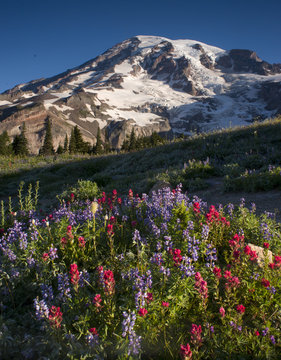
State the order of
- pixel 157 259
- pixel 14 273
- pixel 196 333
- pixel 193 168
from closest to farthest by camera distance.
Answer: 1. pixel 196 333
2. pixel 157 259
3. pixel 14 273
4. pixel 193 168

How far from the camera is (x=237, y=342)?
84.0 inches

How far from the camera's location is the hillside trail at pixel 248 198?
5498 millimetres

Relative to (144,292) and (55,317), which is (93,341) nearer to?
(55,317)

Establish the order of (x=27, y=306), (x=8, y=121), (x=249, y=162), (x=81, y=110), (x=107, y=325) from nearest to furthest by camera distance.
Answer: (x=107, y=325)
(x=27, y=306)
(x=249, y=162)
(x=8, y=121)
(x=81, y=110)

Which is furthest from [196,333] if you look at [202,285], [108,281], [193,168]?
[193,168]

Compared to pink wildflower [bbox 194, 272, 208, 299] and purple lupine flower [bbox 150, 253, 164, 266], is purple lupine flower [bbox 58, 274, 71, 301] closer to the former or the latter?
purple lupine flower [bbox 150, 253, 164, 266]

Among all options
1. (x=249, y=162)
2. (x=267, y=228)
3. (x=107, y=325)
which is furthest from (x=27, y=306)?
(x=249, y=162)

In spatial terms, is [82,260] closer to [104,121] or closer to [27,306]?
[27,306]

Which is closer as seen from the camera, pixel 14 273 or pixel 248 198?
pixel 14 273

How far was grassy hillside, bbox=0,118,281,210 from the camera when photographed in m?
7.58

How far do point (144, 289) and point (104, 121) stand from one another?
171 m

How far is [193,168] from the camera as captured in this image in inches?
350

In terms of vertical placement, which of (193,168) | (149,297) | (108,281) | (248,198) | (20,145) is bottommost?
(149,297)

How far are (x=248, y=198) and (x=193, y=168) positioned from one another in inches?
115
